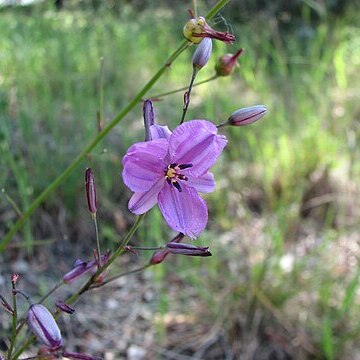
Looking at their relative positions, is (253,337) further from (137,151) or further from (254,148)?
(137,151)

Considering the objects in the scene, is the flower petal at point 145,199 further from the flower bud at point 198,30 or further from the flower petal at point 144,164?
the flower bud at point 198,30

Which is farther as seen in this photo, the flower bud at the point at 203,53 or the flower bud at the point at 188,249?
the flower bud at the point at 203,53

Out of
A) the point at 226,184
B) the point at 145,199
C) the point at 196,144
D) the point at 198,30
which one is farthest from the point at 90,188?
the point at 226,184

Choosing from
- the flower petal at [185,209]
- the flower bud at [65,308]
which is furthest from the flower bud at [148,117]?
the flower bud at [65,308]

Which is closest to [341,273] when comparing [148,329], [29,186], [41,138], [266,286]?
[266,286]

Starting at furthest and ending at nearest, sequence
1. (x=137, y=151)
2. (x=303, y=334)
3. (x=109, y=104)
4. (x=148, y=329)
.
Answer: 1. (x=109, y=104)
2. (x=148, y=329)
3. (x=303, y=334)
4. (x=137, y=151)

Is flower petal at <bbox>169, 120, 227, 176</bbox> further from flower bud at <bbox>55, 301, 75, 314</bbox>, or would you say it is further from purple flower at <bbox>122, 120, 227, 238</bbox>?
flower bud at <bbox>55, 301, 75, 314</bbox>

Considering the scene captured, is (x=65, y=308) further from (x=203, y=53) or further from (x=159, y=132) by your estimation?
(x=203, y=53)
